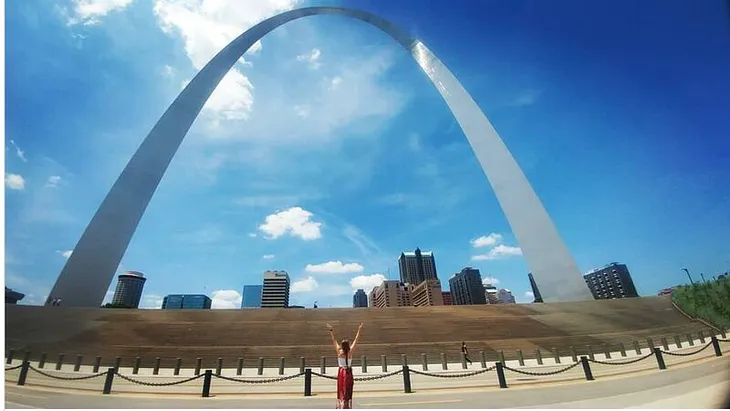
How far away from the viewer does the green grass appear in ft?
50.1

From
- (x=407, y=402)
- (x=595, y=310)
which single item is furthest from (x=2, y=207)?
(x=595, y=310)

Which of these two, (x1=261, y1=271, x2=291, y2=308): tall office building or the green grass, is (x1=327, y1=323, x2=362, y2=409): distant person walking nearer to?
the green grass

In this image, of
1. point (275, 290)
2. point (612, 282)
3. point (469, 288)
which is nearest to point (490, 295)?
Result: point (469, 288)

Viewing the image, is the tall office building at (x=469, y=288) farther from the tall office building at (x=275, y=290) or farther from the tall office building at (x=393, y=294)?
the tall office building at (x=275, y=290)

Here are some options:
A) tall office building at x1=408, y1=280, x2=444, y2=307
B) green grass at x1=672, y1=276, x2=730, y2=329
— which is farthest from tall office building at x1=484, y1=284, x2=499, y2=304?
green grass at x1=672, y1=276, x2=730, y2=329

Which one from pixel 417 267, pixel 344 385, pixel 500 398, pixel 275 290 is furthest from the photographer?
pixel 417 267

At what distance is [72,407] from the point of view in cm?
599

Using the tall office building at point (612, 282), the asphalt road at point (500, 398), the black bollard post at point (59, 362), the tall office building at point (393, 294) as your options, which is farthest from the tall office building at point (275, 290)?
the asphalt road at point (500, 398)

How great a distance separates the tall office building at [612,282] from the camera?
79.9 meters

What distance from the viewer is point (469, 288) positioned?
132 m

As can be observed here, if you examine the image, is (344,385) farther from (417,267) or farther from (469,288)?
(417,267)

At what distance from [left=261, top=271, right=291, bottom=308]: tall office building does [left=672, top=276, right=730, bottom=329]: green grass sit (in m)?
130

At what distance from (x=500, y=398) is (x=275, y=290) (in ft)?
455

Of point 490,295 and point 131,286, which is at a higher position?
point 131,286
